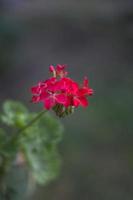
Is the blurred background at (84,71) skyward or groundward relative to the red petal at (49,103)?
skyward

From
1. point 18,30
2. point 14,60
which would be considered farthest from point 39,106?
point 18,30

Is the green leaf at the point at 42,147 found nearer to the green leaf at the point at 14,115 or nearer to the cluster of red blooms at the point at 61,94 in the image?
the green leaf at the point at 14,115

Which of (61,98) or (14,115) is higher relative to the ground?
(14,115)

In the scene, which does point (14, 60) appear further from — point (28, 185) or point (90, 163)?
point (28, 185)

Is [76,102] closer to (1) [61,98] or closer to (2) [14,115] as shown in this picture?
(1) [61,98]

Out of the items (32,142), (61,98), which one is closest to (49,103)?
(61,98)

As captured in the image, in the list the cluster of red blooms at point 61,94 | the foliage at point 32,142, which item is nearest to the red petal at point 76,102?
the cluster of red blooms at point 61,94
